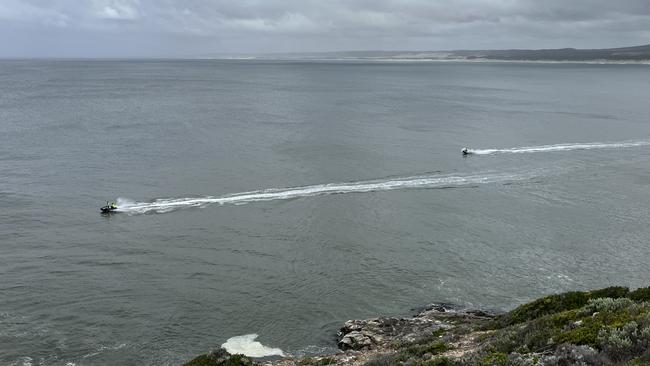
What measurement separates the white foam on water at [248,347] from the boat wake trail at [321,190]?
25926 millimetres

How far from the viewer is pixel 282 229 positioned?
177ft

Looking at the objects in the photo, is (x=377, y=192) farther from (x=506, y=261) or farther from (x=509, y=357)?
(x=509, y=357)

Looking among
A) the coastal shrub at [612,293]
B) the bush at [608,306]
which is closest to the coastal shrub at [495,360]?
the bush at [608,306]

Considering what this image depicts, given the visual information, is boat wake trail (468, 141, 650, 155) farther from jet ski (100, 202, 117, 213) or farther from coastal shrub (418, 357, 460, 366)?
coastal shrub (418, 357, 460, 366)

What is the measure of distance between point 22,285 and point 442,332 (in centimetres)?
3011

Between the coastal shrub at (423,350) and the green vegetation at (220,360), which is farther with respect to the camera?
the green vegetation at (220,360)

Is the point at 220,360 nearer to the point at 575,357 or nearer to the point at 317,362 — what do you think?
the point at 317,362

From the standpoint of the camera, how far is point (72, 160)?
78750 mm

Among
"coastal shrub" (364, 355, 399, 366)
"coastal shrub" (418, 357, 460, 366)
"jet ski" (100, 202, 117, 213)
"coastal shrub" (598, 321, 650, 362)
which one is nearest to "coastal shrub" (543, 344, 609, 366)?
"coastal shrub" (598, 321, 650, 362)

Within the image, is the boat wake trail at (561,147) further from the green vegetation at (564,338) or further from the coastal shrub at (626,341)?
the coastal shrub at (626,341)

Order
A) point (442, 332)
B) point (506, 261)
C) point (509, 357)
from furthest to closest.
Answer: point (506, 261) < point (442, 332) < point (509, 357)

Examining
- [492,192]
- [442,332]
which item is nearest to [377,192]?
[492,192]

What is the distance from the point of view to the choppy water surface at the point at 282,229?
38.0 metres

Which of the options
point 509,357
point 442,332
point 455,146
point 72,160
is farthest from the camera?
point 455,146
